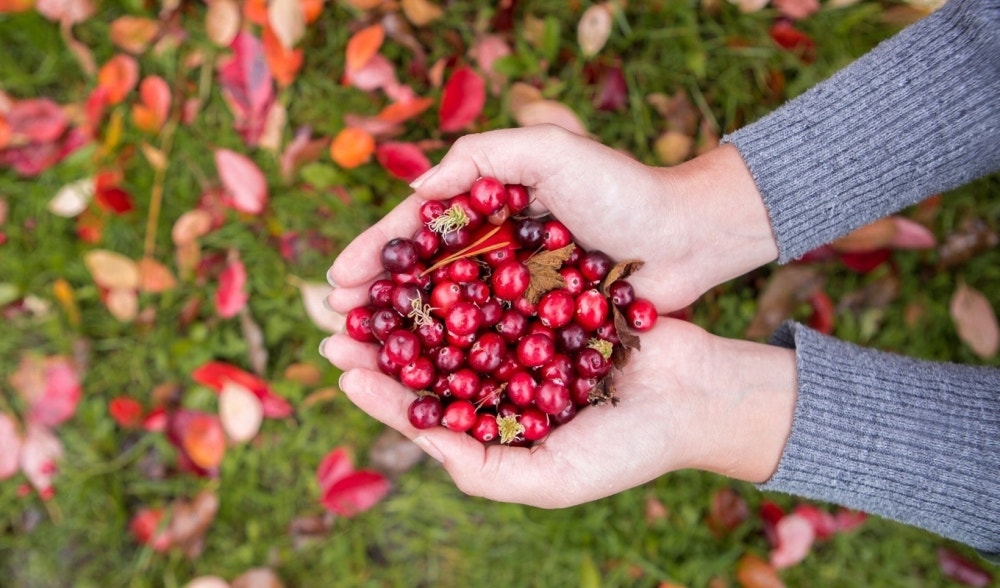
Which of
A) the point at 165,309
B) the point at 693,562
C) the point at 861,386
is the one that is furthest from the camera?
the point at 165,309

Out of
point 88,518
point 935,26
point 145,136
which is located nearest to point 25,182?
point 145,136

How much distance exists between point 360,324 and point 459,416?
0.50 meters

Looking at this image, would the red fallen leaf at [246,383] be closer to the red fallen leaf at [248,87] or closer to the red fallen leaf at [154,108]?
the red fallen leaf at [248,87]

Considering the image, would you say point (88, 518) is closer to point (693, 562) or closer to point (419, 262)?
point (419, 262)

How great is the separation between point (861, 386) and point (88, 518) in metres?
3.56

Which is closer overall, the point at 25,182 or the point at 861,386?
the point at 861,386

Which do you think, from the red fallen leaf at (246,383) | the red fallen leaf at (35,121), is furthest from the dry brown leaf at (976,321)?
the red fallen leaf at (35,121)

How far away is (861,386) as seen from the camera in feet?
9.35

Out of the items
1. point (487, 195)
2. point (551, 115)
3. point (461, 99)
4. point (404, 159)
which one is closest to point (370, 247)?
point (487, 195)

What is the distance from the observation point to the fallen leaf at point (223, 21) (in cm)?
398

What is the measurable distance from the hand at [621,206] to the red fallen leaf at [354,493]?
1.14 metres

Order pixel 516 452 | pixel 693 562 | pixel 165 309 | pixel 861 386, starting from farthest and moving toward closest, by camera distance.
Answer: pixel 165 309
pixel 693 562
pixel 861 386
pixel 516 452

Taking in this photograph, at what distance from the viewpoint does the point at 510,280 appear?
2.75 meters

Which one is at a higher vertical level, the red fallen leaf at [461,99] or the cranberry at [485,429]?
the red fallen leaf at [461,99]
